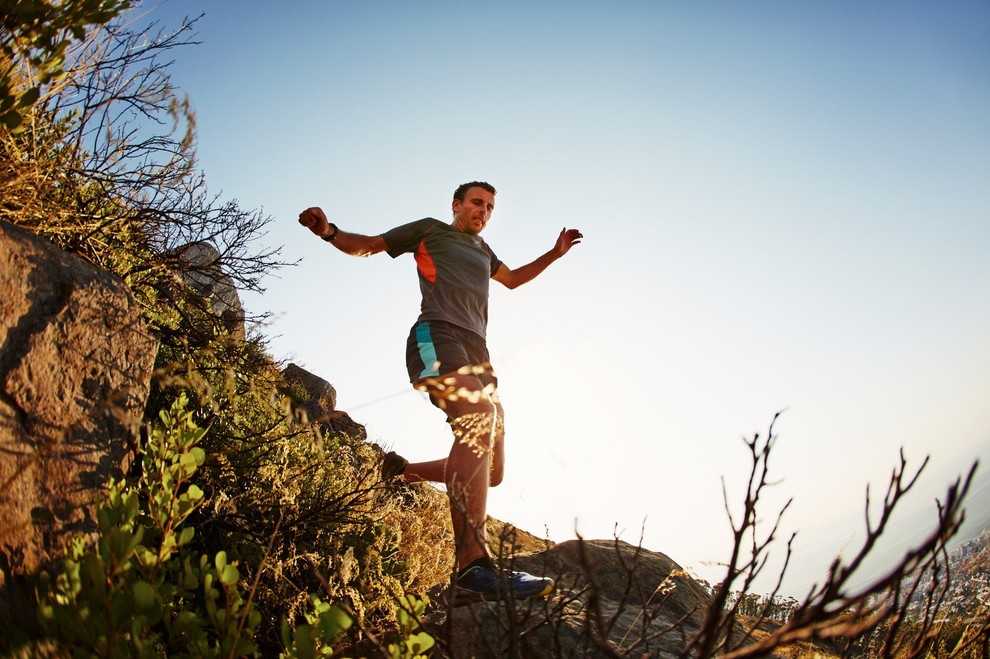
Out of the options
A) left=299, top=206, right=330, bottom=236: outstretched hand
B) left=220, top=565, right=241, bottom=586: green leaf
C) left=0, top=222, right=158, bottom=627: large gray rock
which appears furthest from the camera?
left=299, top=206, right=330, bottom=236: outstretched hand

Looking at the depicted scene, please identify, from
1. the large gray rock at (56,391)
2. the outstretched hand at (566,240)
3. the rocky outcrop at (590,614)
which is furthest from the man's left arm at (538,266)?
the large gray rock at (56,391)

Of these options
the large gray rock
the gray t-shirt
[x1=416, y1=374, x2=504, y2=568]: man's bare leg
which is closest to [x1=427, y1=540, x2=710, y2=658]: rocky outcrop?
[x1=416, y1=374, x2=504, y2=568]: man's bare leg

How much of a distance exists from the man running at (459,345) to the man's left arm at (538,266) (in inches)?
6.5

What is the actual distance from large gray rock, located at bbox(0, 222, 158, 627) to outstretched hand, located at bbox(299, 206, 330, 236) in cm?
102

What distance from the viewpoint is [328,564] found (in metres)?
2.50

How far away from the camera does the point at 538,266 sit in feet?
13.3

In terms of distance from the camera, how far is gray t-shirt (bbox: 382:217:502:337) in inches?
125

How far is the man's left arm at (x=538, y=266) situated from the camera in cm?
402

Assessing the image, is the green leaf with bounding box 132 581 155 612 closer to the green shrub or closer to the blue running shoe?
the green shrub

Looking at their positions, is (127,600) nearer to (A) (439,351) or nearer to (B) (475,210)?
(A) (439,351)

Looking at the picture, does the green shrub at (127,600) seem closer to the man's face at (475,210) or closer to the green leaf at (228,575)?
the green leaf at (228,575)

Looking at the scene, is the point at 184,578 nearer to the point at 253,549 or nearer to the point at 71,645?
the point at 71,645

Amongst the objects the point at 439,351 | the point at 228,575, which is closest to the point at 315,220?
the point at 439,351

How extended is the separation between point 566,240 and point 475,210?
726 mm
